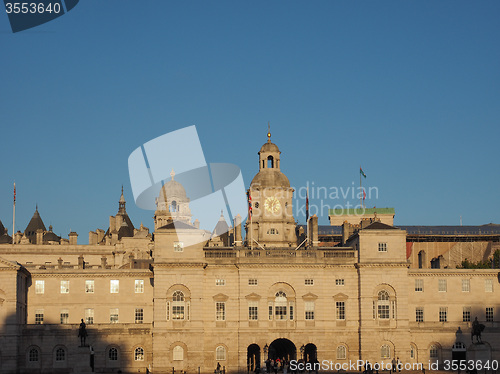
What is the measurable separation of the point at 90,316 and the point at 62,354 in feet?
16.2

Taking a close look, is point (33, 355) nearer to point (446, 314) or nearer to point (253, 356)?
point (253, 356)

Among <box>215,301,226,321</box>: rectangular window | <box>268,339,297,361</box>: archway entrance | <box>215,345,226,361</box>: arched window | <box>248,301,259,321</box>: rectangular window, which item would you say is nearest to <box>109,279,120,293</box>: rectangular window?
<box>215,301,226,321</box>: rectangular window

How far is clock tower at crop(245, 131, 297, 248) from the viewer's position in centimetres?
11088

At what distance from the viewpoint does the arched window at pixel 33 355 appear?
8450 centimetres

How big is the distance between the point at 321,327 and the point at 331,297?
10.9ft

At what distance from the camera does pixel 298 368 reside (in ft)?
263

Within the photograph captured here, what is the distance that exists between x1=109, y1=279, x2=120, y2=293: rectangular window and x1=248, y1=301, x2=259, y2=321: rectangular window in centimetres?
1430

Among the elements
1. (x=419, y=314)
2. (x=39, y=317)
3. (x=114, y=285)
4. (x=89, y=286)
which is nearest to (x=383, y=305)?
(x=419, y=314)

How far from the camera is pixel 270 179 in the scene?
11125 cm

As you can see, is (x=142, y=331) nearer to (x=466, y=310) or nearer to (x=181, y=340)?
(x=181, y=340)

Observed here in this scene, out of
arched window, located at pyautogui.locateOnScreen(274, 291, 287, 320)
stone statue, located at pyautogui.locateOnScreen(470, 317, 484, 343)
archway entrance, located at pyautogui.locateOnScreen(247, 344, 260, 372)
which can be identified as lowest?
archway entrance, located at pyautogui.locateOnScreen(247, 344, 260, 372)

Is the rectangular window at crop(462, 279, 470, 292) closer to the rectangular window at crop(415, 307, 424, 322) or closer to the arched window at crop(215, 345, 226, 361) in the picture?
the rectangular window at crop(415, 307, 424, 322)

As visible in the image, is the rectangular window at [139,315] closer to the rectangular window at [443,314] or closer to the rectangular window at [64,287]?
the rectangular window at [64,287]

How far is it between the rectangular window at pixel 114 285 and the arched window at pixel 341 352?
2412 centimetres
